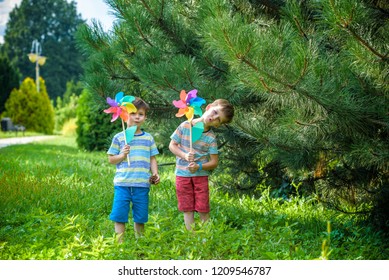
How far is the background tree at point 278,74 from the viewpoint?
8.16ft

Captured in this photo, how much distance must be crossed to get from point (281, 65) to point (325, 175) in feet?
5.13

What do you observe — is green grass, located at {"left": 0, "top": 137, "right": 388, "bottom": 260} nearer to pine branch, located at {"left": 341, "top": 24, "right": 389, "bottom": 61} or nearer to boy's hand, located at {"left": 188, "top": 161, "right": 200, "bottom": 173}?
boy's hand, located at {"left": 188, "top": 161, "right": 200, "bottom": 173}

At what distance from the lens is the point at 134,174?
9.86 ft

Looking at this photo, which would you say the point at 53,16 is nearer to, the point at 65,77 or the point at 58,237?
the point at 58,237

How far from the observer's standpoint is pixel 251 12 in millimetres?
3512

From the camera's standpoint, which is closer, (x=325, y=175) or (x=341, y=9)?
(x=341, y=9)

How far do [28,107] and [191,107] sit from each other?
9157 mm

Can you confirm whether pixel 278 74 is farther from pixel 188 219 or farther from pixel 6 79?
pixel 6 79

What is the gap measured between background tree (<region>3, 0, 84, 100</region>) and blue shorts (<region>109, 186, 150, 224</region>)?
6.86 feet

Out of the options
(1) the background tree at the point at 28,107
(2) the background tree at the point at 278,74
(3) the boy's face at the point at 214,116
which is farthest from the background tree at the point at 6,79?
(3) the boy's face at the point at 214,116

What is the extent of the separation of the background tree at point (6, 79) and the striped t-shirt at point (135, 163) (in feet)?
23.8

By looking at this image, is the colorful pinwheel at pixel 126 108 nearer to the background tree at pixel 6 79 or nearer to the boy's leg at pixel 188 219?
the boy's leg at pixel 188 219

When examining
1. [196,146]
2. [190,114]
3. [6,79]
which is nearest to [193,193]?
[196,146]

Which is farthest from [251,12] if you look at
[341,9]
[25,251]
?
[25,251]
